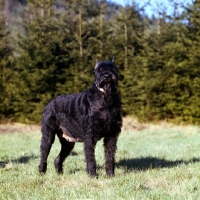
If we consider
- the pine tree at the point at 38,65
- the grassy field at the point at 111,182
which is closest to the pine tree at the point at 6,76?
the pine tree at the point at 38,65

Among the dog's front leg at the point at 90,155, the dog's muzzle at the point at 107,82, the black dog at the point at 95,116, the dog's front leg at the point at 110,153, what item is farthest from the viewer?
the dog's front leg at the point at 110,153

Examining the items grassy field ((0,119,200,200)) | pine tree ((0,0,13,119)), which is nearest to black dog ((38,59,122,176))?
grassy field ((0,119,200,200))

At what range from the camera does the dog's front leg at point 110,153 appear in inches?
Answer: 241

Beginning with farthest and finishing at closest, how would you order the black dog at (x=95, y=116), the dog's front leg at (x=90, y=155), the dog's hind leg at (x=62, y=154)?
the dog's hind leg at (x=62, y=154)
the dog's front leg at (x=90, y=155)
the black dog at (x=95, y=116)

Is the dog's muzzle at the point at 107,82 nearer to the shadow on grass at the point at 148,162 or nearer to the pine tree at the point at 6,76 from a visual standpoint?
the shadow on grass at the point at 148,162

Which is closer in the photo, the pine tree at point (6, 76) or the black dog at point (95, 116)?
the black dog at point (95, 116)

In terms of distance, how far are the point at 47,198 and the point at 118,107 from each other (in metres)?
2.27

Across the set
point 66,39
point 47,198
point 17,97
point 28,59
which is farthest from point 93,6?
point 47,198

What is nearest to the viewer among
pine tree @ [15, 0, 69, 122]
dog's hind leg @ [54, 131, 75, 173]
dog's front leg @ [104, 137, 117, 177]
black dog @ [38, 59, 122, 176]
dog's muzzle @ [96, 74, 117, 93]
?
dog's muzzle @ [96, 74, 117, 93]

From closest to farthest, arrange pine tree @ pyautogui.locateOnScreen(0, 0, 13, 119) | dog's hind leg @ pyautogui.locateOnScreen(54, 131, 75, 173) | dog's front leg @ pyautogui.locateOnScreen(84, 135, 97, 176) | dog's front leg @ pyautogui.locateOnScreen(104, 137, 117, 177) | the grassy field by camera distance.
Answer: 1. the grassy field
2. dog's front leg @ pyautogui.locateOnScreen(84, 135, 97, 176)
3. dog's front leg @ pyautogui.locateOnScreen(104, 137, 117, 177)
4. dog's hind leg @ pyautogui.locateOnScreen(54, 131, 75, 173)
5. pine tree @ pyautogui.locateOnScreen(0, 0, 13, 119)

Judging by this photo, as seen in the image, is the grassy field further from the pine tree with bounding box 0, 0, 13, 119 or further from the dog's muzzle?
the pine tree with bounding box 0, 0, 13, 119

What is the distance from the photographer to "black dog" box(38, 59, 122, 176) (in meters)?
5.78

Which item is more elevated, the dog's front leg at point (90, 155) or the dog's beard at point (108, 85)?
the dog's beard at point (108, 85)

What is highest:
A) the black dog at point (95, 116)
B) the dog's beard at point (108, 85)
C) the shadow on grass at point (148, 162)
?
the dog's beard at point (108, 85)
